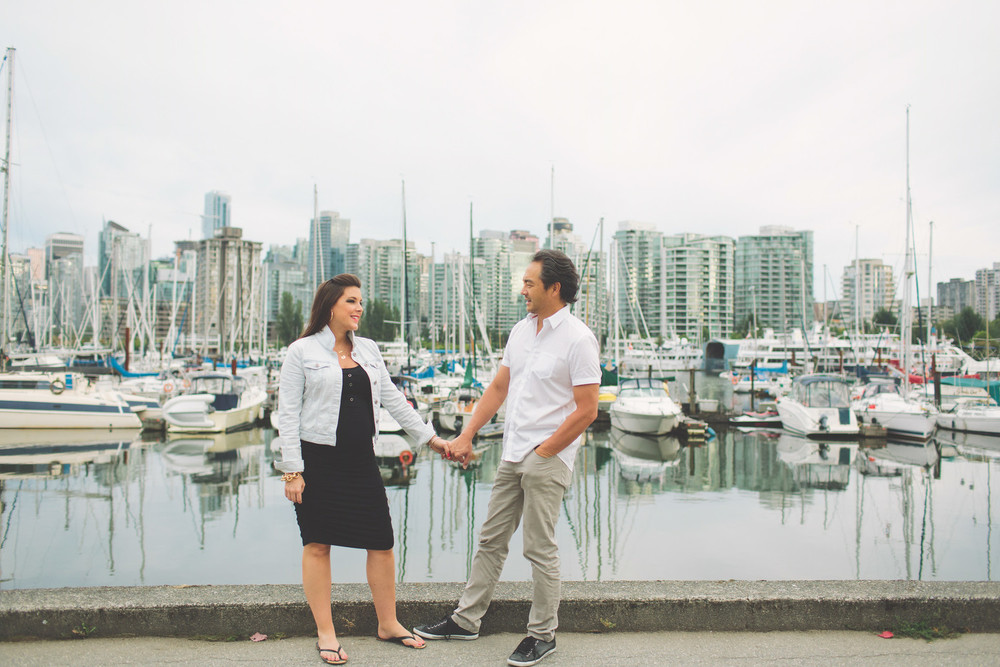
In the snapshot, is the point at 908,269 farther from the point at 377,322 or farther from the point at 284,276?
the point at 284,276

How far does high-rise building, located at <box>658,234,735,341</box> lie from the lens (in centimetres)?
11088

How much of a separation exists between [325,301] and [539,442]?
4.47 feet

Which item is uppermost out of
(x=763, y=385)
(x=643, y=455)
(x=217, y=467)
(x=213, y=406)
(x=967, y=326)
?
(x=967, y=326)

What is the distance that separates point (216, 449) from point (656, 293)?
99.6 metres

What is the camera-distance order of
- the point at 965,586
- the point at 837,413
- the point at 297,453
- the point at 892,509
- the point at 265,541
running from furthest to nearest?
1. the point at 837,413
2. the point at 892,509
3. the point at 265,541
4. the point at 965,586
5. the point at 297,453

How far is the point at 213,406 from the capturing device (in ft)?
83.8

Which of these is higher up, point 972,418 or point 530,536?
point 530,536

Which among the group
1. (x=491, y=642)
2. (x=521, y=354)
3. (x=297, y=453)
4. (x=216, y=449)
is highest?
(x=521, y=354)

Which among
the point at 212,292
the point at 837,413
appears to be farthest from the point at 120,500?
the point at 212,292

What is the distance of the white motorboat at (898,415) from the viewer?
24.5 metres

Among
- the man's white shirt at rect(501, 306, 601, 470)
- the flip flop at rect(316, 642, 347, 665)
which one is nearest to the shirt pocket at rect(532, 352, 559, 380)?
the man's white shirt at rect(501, 306, 601, 470)

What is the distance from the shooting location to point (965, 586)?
13.3ft

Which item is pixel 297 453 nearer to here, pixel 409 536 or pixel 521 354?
pixel 521 354

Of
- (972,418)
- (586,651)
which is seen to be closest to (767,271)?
(972,418)
